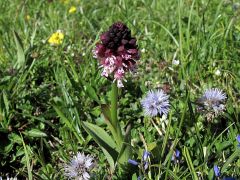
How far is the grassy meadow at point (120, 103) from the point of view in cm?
169

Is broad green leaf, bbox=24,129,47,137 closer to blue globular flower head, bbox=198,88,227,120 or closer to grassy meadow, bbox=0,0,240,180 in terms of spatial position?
grassy meadow, bbox=0,0,240,180

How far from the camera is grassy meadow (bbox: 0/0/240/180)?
1.69 m

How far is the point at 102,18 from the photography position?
362 centimetres

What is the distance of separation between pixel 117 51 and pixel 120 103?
2.58ft

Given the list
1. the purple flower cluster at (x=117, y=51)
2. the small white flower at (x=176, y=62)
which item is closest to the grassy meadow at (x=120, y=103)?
the small white flower at (x=176, y=62)

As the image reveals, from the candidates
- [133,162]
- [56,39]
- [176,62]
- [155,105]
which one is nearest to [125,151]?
[133,162]

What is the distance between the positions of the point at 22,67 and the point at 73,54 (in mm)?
438

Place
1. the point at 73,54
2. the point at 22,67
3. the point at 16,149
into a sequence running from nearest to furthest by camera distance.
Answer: the point at 16,149 < the point at 22,67 < the point at 73,54

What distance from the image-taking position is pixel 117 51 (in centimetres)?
151

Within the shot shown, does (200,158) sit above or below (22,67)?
below

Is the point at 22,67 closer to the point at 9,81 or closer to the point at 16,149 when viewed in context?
the point at 9,81

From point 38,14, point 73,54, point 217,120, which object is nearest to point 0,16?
point 38,14

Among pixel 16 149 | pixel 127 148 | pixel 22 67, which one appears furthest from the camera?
Result: pixel 22 67

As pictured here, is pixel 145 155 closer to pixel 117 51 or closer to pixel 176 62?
pixel 117 51
